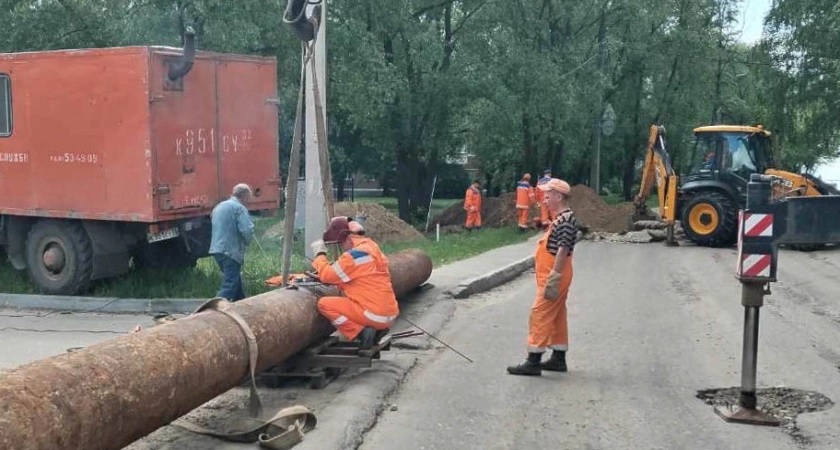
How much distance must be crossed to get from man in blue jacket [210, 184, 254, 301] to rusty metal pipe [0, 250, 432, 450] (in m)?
3.66

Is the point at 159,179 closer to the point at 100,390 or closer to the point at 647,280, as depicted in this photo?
the point at 100,390

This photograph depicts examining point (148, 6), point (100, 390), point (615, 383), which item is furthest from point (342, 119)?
point (100, 390)

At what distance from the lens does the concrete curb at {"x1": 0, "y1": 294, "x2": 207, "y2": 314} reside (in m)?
11.2

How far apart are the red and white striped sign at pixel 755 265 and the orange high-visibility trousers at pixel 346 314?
2.95m

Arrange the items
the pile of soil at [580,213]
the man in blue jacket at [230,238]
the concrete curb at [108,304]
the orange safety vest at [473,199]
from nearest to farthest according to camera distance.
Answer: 1. the man in blue jacket at [230,238]
2. the concrete curb at [108,304]
3. the pile of soil at [580,213]
4. the orange safety vest at [473,199]

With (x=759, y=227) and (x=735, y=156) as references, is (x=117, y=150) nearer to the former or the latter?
(x=759, y=227)

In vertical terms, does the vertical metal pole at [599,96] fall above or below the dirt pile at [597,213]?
above

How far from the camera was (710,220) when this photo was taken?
788 inches

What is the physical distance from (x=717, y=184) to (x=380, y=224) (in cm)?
808

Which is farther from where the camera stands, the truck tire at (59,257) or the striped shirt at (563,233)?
the truck tire at (59,257)

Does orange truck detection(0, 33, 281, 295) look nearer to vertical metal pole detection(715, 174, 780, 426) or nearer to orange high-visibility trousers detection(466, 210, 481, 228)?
vertical metal pole detection(715, 174, 780, 426)

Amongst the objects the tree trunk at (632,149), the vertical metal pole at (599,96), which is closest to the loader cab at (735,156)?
the vertical metal pole at (599,96)

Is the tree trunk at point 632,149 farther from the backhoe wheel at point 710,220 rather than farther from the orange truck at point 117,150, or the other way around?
the orange truck at point 117,150

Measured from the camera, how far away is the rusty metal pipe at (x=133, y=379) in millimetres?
4102
